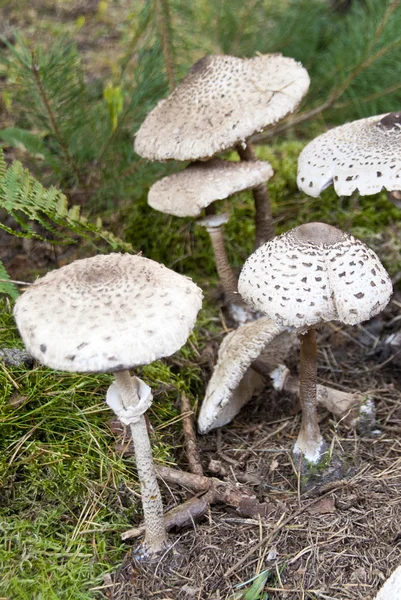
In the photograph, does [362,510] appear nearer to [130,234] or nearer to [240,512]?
[240,512]

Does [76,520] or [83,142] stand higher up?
[83,142]

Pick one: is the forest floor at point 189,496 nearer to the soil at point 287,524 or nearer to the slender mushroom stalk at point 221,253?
the soil at point 287,524

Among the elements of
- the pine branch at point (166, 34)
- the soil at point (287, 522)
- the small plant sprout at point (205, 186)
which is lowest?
the soil at point (287, 522)

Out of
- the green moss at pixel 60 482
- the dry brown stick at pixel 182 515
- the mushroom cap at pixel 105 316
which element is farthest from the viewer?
the dry brown stick at pixel 182 515

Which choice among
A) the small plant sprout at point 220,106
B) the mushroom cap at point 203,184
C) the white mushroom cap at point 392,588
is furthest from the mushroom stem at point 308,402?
the small plant sprout at point 220,106

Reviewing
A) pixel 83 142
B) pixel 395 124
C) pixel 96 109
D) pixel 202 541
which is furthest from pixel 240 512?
pixel 96 109

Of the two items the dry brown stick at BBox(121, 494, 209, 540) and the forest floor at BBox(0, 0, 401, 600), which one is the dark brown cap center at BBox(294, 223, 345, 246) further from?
the dry brown stick at BBox(121, 494, 209, 540)

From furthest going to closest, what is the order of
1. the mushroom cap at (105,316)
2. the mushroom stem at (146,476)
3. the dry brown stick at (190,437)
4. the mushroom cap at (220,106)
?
the mushroom cap at (220,106) < the dry brown stick at (190,437) < the mushroom stem at (146,476) < the mushroom cap at (105,316)
